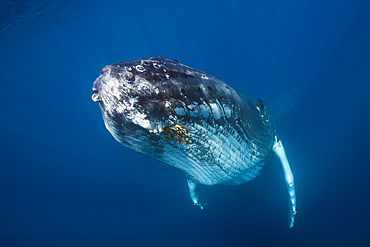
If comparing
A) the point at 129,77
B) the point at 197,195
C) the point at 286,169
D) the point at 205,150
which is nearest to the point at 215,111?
the point at 205,150

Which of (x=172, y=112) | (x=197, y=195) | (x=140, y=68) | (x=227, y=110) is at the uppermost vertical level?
(x=140, y=68)

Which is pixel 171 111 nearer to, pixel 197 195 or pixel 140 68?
pixel 140 68

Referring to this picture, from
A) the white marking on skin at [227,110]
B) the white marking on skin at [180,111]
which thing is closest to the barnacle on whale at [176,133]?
the white marking on skin at [180,111]

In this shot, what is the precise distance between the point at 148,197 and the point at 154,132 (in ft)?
44.6

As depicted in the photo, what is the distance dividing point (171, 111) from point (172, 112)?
0.01 m

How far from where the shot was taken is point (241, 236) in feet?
27.7

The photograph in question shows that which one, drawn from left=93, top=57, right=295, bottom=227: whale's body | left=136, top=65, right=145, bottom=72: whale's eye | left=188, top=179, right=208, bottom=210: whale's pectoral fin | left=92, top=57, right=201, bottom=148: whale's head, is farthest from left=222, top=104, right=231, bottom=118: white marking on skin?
left=188, top=179, right=208, bottom=210: whale's pectoral fin

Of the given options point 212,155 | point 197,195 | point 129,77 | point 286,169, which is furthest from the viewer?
point 197,195

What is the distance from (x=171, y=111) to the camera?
61.2 inches

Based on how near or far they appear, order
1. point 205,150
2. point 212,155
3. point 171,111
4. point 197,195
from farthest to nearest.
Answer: point 197,195 → point 212,155 → point 205,150 → point 171,111

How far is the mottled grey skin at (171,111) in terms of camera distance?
1.43 metres

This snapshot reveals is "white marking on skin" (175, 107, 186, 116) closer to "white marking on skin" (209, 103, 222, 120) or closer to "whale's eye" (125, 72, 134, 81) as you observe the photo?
"white marking on skin" (209, 103, 222, 120)
